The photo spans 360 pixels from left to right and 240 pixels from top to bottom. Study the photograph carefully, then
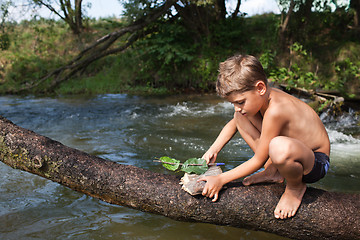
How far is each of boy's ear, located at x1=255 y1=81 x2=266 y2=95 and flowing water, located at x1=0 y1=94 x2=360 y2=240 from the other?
3.99 feet

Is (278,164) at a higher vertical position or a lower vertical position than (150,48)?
lower

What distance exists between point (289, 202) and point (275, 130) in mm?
544

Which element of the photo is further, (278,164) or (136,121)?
(136,121)

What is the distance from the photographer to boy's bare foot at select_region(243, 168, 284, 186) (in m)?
2.63

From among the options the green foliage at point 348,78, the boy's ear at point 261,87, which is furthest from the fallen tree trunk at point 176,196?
the green foliage at point 348,78

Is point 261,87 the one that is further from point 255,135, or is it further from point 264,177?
point 264,177

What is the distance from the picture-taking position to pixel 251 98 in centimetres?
252

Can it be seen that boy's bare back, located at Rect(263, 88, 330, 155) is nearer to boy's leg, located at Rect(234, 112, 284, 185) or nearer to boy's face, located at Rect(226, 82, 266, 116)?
boy's face, located at Rect(226, 82, 266, 116)

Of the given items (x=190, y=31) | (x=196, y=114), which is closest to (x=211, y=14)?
(x=190, y=31)

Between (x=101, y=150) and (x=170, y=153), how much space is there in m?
1.14

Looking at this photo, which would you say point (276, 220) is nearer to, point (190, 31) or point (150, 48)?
point (150, 48)

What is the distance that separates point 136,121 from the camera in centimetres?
723

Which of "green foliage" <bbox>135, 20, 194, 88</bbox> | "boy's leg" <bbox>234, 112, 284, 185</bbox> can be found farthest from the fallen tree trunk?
"green foliage" <bbox>135, 20, 194, 88</bbox>

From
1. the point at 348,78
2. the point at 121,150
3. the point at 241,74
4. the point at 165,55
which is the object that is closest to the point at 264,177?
the point at 241,74
